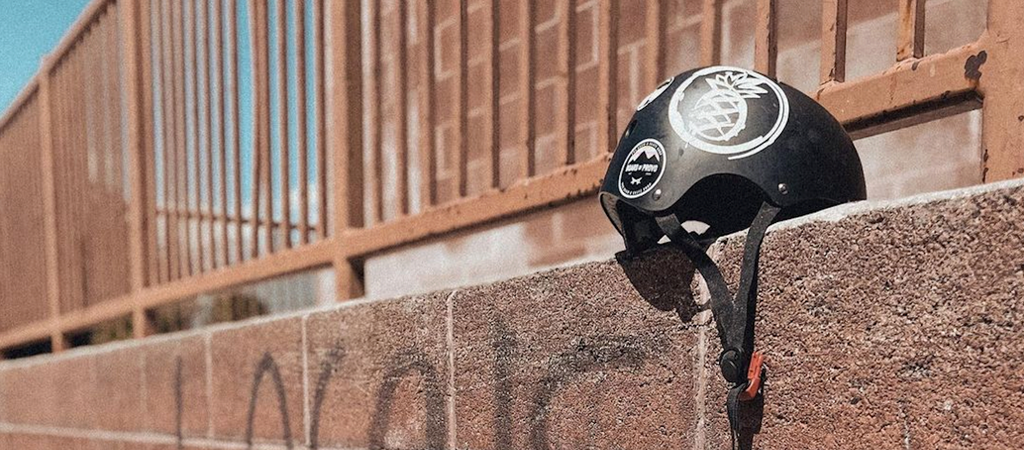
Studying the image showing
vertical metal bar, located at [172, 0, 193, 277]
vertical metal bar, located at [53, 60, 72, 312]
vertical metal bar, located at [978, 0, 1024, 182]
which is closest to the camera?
vertical metal bar, located at [978, 0, 1024, 182]

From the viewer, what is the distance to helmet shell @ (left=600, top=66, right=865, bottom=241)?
1.21 metres

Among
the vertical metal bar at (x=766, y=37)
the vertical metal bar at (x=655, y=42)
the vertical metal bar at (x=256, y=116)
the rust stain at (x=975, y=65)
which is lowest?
the rust stain at (x=975, y=65)

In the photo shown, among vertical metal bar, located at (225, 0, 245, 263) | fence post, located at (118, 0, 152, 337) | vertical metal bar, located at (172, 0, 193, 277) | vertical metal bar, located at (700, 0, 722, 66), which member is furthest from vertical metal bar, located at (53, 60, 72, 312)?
vertical metal bar, located at (700, 0, 722, 66)

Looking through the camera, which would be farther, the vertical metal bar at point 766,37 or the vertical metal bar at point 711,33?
the vertical metal bar at point 711,33

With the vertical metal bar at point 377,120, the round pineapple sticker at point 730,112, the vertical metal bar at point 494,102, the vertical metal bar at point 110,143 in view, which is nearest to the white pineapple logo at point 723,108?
the round pineapple sticker at point 730,112

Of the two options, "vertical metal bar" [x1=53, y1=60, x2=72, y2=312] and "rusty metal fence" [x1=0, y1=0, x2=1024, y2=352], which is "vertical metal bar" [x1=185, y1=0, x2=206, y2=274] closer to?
"rusty metal fence" [x1=0, y1=0, x2=1024, y2=352]

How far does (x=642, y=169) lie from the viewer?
1.29 metres

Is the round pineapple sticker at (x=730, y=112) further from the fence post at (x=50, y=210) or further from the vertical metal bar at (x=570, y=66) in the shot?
the fence post at (x=50, y=210)

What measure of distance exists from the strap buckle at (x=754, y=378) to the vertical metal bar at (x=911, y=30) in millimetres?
465

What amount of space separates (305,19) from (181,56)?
1.07 metres

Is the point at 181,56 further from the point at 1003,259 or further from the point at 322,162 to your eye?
the point at 1003,259

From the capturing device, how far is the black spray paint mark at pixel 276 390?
2.44 metres

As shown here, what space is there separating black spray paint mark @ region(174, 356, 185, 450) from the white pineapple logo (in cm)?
233

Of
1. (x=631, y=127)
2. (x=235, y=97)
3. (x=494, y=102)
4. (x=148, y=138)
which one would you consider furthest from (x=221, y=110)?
(x=631, y=127)
